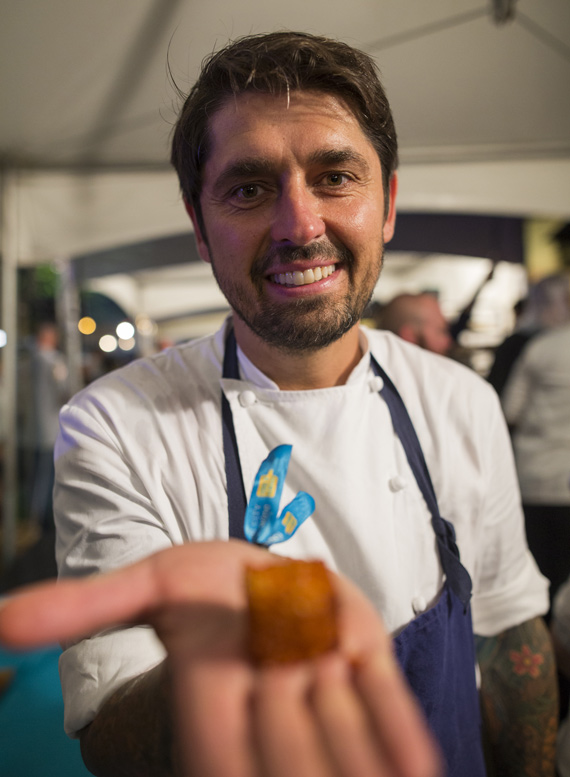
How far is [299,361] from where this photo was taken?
0.99 m

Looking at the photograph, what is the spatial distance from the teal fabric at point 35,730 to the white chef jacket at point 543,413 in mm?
1962

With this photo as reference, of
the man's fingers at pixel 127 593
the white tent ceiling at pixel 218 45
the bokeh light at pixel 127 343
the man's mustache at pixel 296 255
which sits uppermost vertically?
the white tent ceiling at pixel 218 45

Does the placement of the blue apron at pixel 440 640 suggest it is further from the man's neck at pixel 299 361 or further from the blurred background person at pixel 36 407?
the blurred background person at pixel 36 407

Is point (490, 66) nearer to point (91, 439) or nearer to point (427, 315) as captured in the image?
point (427, 315)

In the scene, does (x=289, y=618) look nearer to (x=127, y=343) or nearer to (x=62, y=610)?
(x=62, y=610)

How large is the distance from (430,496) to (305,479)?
0.26 metres

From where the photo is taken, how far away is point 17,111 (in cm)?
148

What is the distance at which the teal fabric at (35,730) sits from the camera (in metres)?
1.00

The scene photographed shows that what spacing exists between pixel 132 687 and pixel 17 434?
2.54 meters

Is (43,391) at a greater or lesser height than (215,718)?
greater

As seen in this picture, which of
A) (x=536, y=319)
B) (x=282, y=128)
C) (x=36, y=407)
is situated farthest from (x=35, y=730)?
(x=536, y=319)

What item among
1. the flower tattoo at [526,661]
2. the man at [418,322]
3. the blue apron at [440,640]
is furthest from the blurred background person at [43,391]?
the flower tattoo at [526,661]

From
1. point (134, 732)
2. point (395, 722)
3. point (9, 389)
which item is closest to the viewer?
point (395, 722)

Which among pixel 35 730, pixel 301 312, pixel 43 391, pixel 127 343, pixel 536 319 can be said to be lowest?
pixel 35 730
